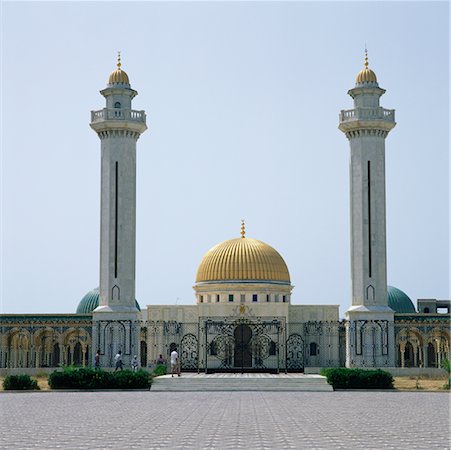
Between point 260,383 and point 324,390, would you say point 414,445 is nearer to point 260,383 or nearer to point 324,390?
point 324,390

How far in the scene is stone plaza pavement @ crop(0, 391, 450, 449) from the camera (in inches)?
626

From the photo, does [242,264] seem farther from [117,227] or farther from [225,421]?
[225,421]

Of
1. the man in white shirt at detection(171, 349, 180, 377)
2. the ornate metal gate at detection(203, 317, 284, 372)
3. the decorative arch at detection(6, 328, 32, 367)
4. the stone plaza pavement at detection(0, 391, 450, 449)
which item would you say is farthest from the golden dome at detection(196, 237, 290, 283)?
the stone plaza pavement at detection(0, 391, 450, 449)

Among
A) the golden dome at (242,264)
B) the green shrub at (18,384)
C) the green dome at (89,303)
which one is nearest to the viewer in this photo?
the green shrub at (18,384)

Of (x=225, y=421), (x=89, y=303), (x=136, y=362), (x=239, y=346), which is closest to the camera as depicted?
(x=225, y=421)

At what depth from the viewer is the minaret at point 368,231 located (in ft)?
155

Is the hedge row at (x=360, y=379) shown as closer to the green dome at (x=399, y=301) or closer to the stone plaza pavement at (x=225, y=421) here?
the stone plaza pavement at (x=225, y=421)

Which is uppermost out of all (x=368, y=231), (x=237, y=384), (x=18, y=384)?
(x=368, y=231)

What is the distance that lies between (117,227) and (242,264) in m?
11.7

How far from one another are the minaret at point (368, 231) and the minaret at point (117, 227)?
11.1m

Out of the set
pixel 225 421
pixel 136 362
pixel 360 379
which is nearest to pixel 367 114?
pixel 136 362

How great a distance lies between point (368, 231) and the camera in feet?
158

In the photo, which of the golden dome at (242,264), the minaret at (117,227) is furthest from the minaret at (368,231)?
the minaret at (117,227)

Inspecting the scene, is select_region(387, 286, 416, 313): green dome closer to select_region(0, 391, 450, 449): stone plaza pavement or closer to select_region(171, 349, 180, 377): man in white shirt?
select_region(171, 349, 180, 377): man in white shirt
